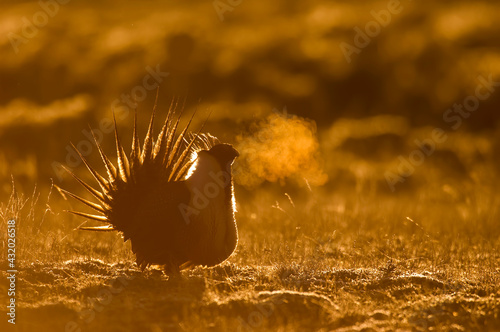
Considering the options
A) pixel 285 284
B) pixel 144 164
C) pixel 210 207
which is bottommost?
pixel 285 284

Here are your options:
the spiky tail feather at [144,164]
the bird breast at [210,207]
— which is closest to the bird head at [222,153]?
the bird breast at [210,207]

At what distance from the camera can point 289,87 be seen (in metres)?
19.8

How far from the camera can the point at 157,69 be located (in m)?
19.9

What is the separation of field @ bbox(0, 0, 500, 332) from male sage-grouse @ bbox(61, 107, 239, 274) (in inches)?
9.3

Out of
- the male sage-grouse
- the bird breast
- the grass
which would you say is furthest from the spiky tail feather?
the grass

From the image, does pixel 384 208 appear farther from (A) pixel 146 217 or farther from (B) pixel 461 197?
(A) pixel 146 217

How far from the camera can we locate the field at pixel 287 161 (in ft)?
18.8

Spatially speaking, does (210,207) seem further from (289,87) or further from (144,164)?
(289,87)

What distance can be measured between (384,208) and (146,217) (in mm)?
4795

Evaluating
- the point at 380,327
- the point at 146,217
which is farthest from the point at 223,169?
the point at 380,327

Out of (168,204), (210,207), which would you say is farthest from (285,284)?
(168,204)

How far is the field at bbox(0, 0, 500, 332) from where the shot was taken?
5723 millimetres

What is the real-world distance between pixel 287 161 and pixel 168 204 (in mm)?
6673

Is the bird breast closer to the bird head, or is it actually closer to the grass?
the bird head
